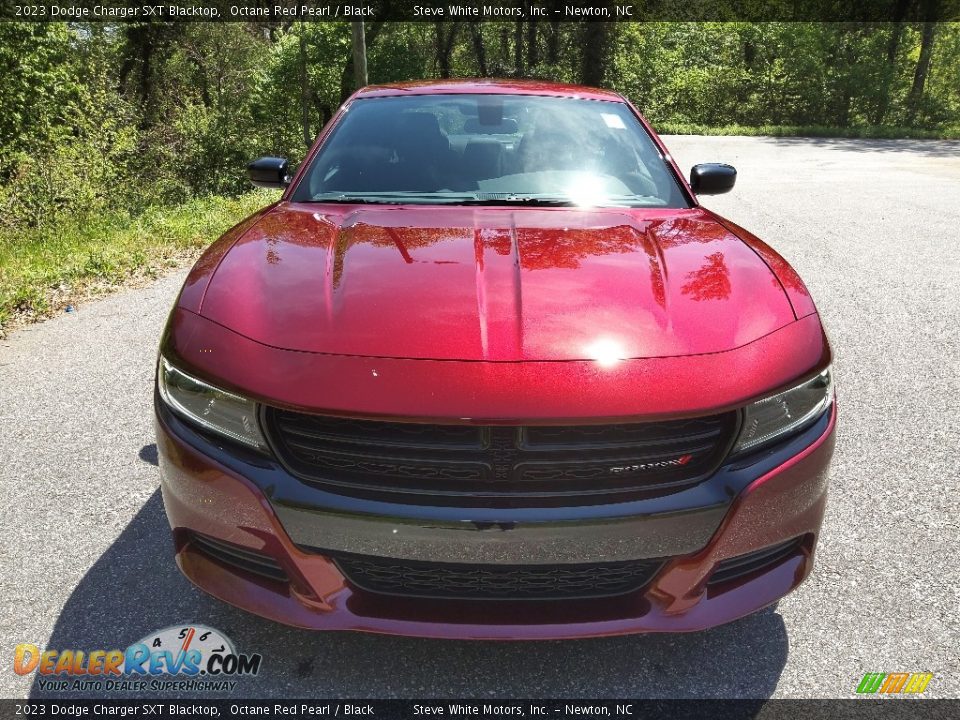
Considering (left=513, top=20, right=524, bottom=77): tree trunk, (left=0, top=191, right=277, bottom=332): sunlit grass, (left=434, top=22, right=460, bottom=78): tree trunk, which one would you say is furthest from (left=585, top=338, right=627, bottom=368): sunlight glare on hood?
(left=434, top=22, right=460, bottom=78): tree trunk

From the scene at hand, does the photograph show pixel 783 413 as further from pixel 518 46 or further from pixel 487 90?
pixel 518 46

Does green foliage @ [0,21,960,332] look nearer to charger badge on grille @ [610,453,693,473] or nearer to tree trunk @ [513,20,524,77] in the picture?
tree trunk @ [513,20,524,77]

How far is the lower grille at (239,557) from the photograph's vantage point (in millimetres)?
1769

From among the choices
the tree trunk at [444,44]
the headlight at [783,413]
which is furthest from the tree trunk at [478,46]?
the headlight at [783,413]

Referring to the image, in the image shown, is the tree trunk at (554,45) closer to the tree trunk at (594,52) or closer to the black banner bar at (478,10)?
the black banner bar at (478,10)

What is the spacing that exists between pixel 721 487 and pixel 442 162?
1.83m

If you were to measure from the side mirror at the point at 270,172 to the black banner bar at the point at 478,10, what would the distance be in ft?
72.5

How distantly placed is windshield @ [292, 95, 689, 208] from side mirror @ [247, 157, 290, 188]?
0.39m

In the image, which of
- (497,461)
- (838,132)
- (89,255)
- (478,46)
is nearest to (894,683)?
(497,461)

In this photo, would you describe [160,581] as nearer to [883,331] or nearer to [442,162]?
[442,162]

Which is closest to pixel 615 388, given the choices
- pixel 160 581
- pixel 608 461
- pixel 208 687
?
pixel 608 461

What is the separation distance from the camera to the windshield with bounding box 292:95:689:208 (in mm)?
2832

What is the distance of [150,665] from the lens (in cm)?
204

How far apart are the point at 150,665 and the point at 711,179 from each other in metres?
2.93
